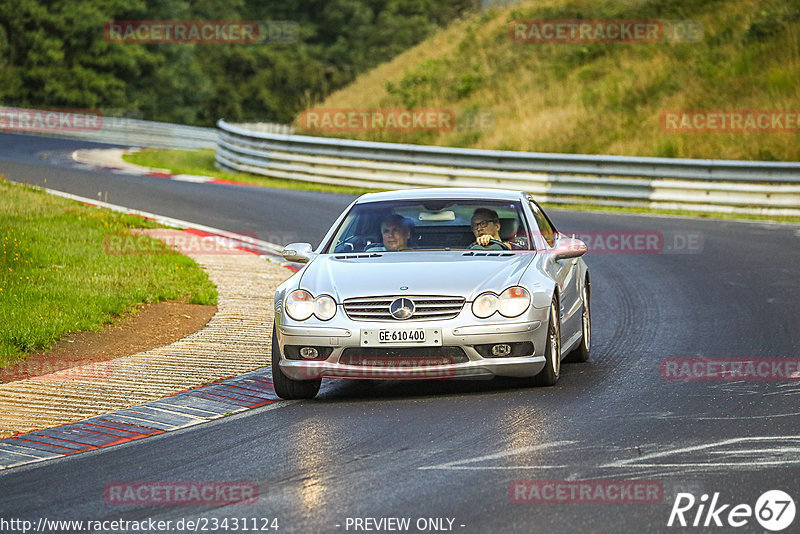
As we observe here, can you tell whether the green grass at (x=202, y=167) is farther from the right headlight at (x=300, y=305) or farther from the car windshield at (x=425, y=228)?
the right headlight at (x=300, y=305)

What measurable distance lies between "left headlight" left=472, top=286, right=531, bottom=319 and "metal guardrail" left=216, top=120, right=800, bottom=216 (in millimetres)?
15021

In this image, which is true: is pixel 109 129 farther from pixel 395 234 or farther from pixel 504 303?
pixel 504 303

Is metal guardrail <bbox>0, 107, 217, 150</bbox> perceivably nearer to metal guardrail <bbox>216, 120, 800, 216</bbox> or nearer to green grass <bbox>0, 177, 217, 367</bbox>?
metal guardrail <bbox>216, 120, 800, 216</bbox>

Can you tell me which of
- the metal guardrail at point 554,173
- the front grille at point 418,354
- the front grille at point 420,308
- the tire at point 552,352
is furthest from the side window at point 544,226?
the metal guardrail at point 554,173

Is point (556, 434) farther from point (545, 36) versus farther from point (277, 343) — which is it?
point (545, 36)

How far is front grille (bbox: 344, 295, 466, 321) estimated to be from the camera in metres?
8.73

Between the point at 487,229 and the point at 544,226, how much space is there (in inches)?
35.9

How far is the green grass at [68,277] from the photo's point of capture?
11484 millimetres

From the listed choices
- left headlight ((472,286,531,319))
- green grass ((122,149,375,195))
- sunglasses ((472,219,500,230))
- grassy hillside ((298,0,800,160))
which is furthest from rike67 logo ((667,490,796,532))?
grassy hillside ((298,0,800,160))

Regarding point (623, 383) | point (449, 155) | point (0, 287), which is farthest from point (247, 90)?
point (623, 383)

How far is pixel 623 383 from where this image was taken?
30.8 ft

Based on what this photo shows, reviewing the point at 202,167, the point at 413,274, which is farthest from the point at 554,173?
the point at 413,274

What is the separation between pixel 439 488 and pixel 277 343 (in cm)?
295

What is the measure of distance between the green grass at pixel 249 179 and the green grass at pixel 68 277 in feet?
30.1
